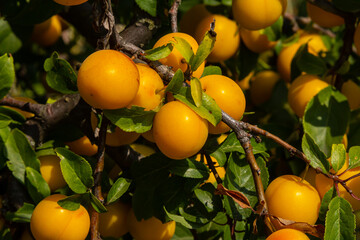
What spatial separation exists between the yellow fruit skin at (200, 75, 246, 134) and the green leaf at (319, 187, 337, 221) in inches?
8.2

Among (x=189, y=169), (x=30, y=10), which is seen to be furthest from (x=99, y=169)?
(x=30, y=10)

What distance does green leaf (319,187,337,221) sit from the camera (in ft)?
2.65

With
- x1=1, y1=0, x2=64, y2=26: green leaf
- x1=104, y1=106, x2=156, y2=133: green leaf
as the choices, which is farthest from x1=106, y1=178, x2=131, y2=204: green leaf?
x1=1, y1=0, x2=64, y2=26: green leaf

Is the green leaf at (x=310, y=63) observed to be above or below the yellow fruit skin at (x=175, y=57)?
below

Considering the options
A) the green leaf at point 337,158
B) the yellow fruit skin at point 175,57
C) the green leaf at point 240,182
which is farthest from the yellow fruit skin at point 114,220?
the green leaf at point 337,158

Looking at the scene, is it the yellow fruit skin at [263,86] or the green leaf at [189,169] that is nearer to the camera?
the green leaf at [189,169]

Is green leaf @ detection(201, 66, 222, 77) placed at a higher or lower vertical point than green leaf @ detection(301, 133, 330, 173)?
higher

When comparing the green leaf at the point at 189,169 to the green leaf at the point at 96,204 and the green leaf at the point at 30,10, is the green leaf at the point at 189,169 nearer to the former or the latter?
the green leaf at the point at 96,204

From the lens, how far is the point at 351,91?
127 centimetres

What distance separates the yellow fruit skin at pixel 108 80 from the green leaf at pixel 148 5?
1.06ft

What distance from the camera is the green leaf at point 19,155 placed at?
922 millimetres

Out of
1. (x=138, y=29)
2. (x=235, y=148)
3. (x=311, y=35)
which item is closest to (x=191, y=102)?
(x=235, y=148)

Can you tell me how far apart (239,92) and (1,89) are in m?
0.45

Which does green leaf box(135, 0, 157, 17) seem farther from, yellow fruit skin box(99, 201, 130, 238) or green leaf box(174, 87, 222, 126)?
yellow fruit skin box(99, 201, 130, 238)
